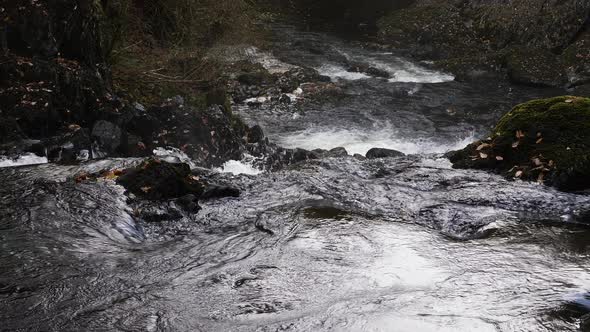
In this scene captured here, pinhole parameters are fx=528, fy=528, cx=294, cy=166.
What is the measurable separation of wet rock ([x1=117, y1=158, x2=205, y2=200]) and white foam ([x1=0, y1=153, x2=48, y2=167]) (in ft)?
5.83

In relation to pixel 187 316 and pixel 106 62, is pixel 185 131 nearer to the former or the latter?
pixel 106 62

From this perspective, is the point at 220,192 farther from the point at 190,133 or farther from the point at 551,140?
the point at 551,140

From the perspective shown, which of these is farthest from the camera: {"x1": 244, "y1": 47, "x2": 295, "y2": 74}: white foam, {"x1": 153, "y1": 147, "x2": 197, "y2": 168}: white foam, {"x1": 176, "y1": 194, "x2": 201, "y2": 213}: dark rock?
{"x1": 244, "y1": 47, "x2": 295, "y2": 74}: white foam

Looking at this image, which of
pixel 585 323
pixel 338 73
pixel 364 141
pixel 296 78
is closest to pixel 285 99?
pixel 296 78

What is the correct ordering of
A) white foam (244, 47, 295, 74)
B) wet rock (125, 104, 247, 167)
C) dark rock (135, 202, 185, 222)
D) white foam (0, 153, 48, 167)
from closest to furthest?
dark rock (135, 202, 185, 222), white foam (0, 153, 48, 167), wet rock (125, 104, 247, 167), white foam (244, 47, 295, 74)

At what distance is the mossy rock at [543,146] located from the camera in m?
7.34

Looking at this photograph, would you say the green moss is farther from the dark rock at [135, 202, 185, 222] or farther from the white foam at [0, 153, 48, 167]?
the white foam at [0, 153, 48, 167]

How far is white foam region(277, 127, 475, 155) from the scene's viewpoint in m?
13.3

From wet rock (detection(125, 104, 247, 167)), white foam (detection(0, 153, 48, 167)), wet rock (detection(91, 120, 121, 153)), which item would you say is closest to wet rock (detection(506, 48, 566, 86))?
wet rock (detection(125, 104, 247, 167))

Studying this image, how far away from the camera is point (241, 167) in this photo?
10.9m

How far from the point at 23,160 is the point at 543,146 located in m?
7.96

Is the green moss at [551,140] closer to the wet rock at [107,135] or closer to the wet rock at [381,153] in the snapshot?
the wet rock at [381,153]

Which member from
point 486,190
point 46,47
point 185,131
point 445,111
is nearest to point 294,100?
point 445,111

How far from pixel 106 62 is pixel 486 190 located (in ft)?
26.2
